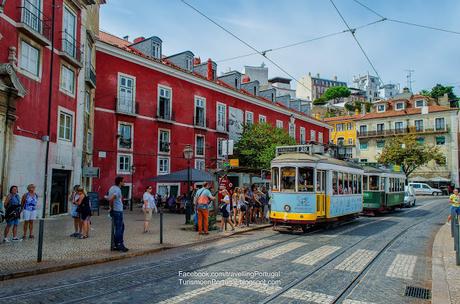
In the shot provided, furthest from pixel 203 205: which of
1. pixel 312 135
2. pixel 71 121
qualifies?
pixel 312 135

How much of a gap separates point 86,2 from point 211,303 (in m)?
19.9

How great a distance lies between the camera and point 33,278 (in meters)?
7.09

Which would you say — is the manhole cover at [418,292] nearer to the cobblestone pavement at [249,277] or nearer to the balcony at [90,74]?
the cobblestone pavement at [249,277]

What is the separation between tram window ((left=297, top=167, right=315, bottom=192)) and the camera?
45.1ft

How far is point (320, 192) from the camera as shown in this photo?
13953mm

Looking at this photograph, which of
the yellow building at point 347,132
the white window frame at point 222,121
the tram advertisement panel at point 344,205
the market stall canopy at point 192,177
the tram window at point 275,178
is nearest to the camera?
the tram window at point 275,178

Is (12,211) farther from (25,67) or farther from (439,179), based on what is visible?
(439,179)

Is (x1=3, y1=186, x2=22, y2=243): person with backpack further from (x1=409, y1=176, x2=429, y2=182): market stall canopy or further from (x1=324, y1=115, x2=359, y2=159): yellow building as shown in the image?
(x1=324, y1=115, x2=359, y2=159): yellow building

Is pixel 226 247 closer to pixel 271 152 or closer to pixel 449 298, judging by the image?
pixel 449 298

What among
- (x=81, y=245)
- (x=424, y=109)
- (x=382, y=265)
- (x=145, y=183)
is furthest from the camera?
(x=424, y=109)

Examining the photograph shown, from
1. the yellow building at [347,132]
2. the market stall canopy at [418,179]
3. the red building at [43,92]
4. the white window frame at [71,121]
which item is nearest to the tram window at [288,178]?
the red building at [43,92]

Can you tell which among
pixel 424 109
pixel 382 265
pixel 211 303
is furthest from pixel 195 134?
pixel 424 109

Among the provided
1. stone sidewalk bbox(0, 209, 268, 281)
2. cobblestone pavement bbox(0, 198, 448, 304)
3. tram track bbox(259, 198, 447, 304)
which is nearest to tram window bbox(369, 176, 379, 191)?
stone sidewalk bbox(0, 209, 268, 281)

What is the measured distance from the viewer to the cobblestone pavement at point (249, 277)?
598cm
